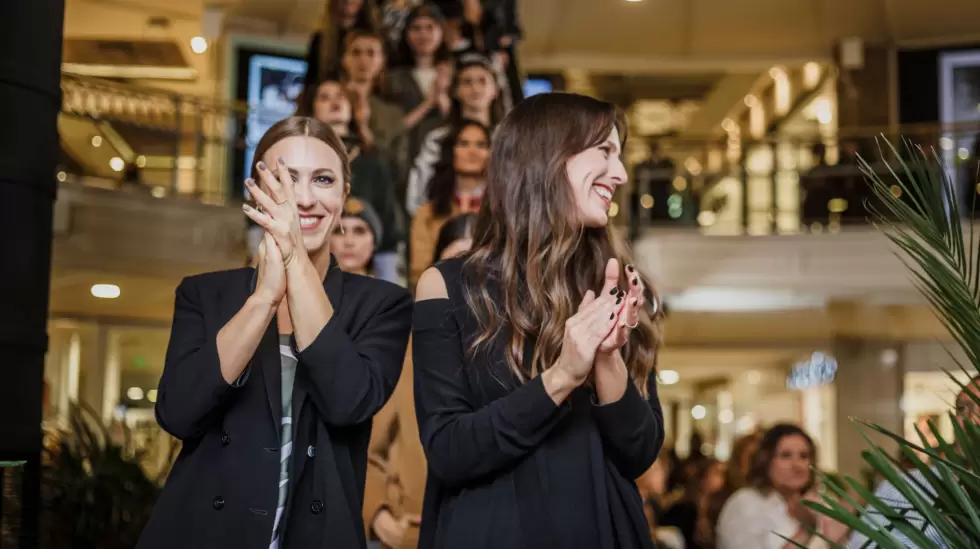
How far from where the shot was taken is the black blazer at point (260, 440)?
6.06 feet

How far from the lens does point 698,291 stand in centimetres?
1129

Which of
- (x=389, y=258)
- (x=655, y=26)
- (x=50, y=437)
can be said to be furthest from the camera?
(x=655, y=26)

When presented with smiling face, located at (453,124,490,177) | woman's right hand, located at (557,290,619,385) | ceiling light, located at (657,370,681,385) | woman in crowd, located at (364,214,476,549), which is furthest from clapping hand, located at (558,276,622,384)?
ceiling light, located at (657,370,681,385)

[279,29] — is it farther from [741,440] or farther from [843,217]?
[741,440]

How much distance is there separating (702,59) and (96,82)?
6553 mm

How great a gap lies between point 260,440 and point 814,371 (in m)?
13.2

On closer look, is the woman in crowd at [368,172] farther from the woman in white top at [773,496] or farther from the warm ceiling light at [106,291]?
the warm ceiling light at [106,291]

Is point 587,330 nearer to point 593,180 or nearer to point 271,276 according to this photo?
point 593,180

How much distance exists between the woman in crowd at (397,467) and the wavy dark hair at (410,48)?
2.62 meters

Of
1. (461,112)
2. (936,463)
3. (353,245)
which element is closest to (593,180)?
(936,463)

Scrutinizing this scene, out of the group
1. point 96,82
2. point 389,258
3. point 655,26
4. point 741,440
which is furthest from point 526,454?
point 655,26

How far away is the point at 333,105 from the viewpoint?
17.9ft

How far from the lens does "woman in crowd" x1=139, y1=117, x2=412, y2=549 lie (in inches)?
72.6

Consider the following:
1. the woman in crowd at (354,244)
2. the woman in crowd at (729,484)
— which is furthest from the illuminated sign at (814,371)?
the woman in crowd at (354,244)
